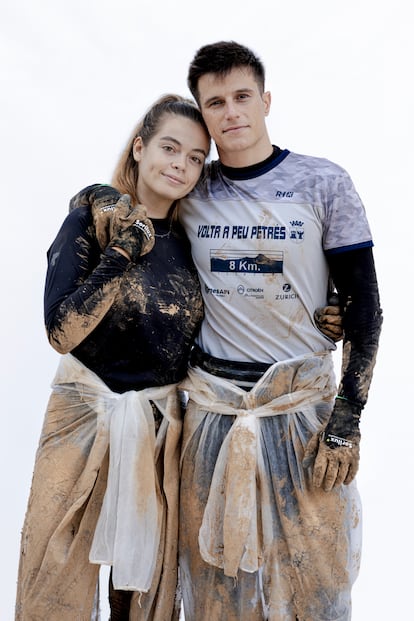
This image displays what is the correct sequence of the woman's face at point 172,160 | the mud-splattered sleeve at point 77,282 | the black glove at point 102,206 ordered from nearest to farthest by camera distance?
the mud-splattered sleeve at point 77,282 → the black glove at point 102,206 → the woman's face at point 172,160

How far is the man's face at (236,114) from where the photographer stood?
191 centimetres

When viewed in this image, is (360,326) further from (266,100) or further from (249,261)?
(266,100)

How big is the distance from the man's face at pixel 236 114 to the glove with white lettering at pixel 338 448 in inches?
27.2

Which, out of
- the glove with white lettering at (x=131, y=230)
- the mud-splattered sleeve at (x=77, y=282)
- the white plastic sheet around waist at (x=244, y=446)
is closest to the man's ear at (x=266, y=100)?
the glove with white lettering at (x=131, y=230)

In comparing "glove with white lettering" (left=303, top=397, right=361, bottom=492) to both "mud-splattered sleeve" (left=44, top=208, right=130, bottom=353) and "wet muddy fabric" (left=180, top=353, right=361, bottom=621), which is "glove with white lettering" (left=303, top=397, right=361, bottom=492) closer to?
"wet muddy fabric" (left=180, top=353, right=361, bottom=621)

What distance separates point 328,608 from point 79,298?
0.99m

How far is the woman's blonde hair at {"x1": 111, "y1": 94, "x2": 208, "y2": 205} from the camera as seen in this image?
200cm

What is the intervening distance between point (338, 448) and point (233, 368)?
34 cm

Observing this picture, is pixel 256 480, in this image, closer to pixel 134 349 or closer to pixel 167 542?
pixel 167 542

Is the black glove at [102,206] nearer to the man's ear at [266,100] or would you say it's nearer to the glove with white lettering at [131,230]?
the glove with white lettering at [131,230]

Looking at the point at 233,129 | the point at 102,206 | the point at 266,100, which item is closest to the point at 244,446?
the point at 102,206

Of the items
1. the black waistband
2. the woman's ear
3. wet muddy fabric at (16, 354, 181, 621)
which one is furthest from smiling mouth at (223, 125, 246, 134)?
wet muddy fabric at (16, 354, 181, 621)

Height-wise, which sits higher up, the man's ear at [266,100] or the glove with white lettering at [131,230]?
the man's ear at [266,100]

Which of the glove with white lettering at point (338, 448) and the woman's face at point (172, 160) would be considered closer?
the glove with white lettering at point (338, 448)
